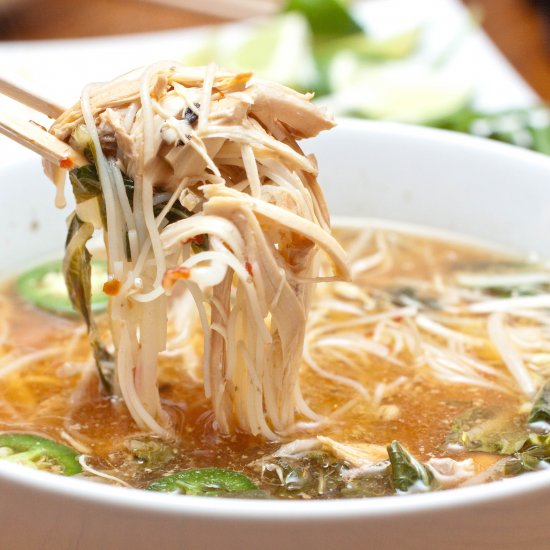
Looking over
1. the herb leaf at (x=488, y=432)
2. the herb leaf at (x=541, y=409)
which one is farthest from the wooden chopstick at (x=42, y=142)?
the herb leaf at (x=541, y=409)

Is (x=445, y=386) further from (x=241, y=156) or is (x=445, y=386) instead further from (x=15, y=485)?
(x=15, y=485)

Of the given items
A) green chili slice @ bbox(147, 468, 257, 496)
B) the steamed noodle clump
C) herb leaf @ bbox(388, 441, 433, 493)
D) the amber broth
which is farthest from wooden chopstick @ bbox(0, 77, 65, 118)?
herb leaf @ bbox(388, 441, 433, 493)

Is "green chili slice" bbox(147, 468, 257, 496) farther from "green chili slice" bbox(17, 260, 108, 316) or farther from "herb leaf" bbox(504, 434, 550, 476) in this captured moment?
"green chili slice" bbox(17, 260, 108, 316)

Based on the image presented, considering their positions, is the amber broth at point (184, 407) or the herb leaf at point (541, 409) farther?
the herb leaf at point (541, 409)

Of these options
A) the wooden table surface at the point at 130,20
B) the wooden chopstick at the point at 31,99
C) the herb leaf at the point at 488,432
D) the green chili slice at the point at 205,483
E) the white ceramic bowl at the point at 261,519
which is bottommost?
the herb leaf at the point at 488,432

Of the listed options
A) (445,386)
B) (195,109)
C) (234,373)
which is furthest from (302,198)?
(445,386)

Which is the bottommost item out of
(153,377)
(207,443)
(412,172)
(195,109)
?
(207,443)

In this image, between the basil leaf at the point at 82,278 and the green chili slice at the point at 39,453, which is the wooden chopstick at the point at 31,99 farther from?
the green chili slice at the point at 39,453
